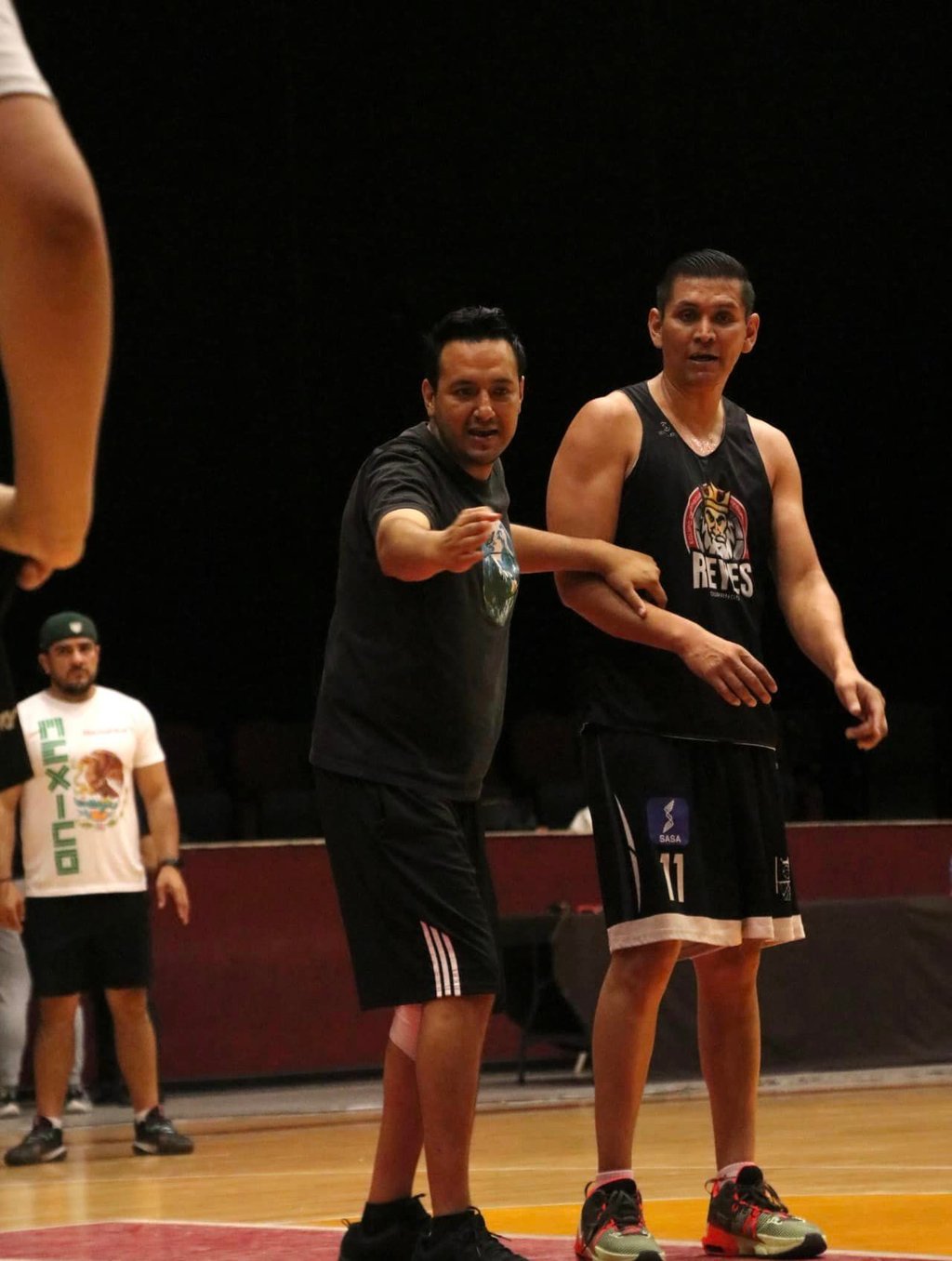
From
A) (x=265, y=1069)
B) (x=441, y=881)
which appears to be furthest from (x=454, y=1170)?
(x=265, y=1069)

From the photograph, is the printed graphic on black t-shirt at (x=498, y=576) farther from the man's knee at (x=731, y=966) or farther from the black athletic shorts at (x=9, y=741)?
the black athletic shorts at (x=9, y=741)

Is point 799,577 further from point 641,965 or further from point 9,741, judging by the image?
point 9,741

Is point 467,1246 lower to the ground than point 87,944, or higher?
lower

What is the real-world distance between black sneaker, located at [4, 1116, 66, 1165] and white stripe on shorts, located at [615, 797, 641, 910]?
3.81m

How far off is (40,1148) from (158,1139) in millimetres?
410

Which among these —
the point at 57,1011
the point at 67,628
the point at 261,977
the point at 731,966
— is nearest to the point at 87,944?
the point at 57,1011

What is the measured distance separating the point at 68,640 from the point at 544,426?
6.64 metres

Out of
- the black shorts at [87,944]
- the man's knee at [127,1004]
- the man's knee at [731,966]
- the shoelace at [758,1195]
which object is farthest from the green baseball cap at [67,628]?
the shoelace at [758,1195]

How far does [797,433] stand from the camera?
13773mm

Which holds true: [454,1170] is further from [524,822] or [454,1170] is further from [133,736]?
[524,822]

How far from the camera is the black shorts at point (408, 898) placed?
11.6 ft

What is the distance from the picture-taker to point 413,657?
364cm

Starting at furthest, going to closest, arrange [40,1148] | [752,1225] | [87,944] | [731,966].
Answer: [87,944]
[40,1148]
[731,966]
[752,1225]

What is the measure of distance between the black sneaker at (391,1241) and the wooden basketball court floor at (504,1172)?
0.36 metres
